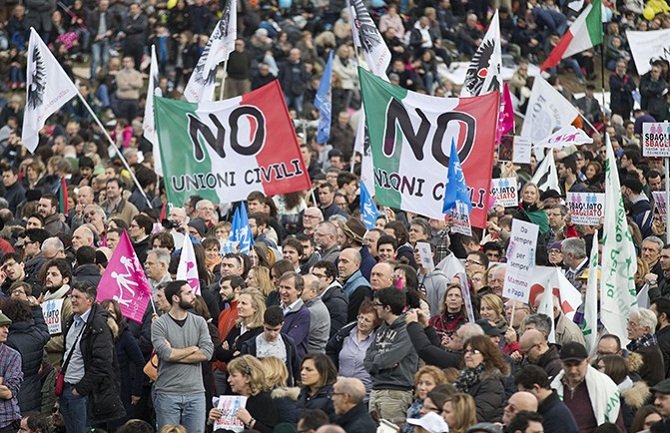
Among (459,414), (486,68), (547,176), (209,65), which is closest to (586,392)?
(459,414)

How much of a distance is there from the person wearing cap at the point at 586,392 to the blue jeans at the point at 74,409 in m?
4.02

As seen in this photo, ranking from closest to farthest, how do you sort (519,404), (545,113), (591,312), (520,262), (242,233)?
Result: 1. (519,404)
2. (591,312)
3. (520,262)
4. (242,233)
5. (545,113)

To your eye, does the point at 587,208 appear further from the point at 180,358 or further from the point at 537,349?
the point at 180,358

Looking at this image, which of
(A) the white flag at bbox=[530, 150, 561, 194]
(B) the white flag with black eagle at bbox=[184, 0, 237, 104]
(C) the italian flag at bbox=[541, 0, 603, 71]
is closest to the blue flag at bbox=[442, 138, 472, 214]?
(A) the white flag at bbox=[530, 150, 561, 194]

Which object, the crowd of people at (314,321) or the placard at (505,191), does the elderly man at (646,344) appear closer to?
the crowd of people at (314,321)

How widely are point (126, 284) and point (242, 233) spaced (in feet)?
8.14

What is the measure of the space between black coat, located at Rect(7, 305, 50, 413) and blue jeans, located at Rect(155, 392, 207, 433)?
1.17 meters

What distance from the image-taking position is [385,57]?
65.1 ft

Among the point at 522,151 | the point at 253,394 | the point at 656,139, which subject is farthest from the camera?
the point at 522,151

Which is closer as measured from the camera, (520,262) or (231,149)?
(520,262)

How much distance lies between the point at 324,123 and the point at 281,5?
10995mm

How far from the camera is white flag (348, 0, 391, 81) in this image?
1978cm

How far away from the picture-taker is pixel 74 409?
535 inches

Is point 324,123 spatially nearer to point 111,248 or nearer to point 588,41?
point 588,41
